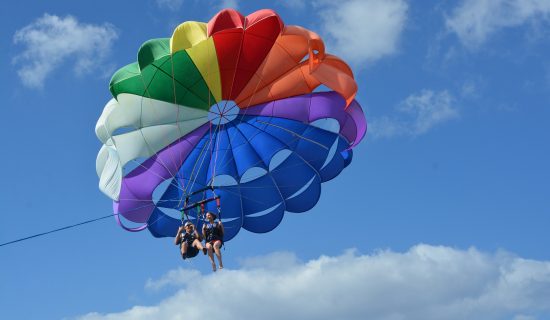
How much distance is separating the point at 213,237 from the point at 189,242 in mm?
436

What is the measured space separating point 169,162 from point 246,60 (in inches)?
104

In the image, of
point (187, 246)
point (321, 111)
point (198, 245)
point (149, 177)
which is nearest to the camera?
point (198, 245)

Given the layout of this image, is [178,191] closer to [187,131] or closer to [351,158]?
[187,131]

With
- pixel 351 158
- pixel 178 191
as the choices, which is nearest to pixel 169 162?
pixel 178 191

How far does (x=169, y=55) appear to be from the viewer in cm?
1844

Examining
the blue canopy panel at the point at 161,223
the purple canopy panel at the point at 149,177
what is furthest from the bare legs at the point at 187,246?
the purple canopy panel at the point at 149,177

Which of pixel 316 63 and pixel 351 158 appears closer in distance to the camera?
pixel 316 63

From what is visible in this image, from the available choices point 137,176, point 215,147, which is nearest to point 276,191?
point 215,147

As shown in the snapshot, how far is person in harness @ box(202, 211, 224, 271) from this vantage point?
17.5 m

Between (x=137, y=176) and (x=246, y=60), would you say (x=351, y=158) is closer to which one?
(x=246, y=60)

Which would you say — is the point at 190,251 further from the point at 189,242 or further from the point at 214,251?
the point at 214,251

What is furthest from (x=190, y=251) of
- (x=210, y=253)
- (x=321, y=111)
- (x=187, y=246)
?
(x=321, y=111)

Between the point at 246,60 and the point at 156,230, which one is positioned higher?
the point at 246,60

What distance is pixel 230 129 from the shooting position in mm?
20016
